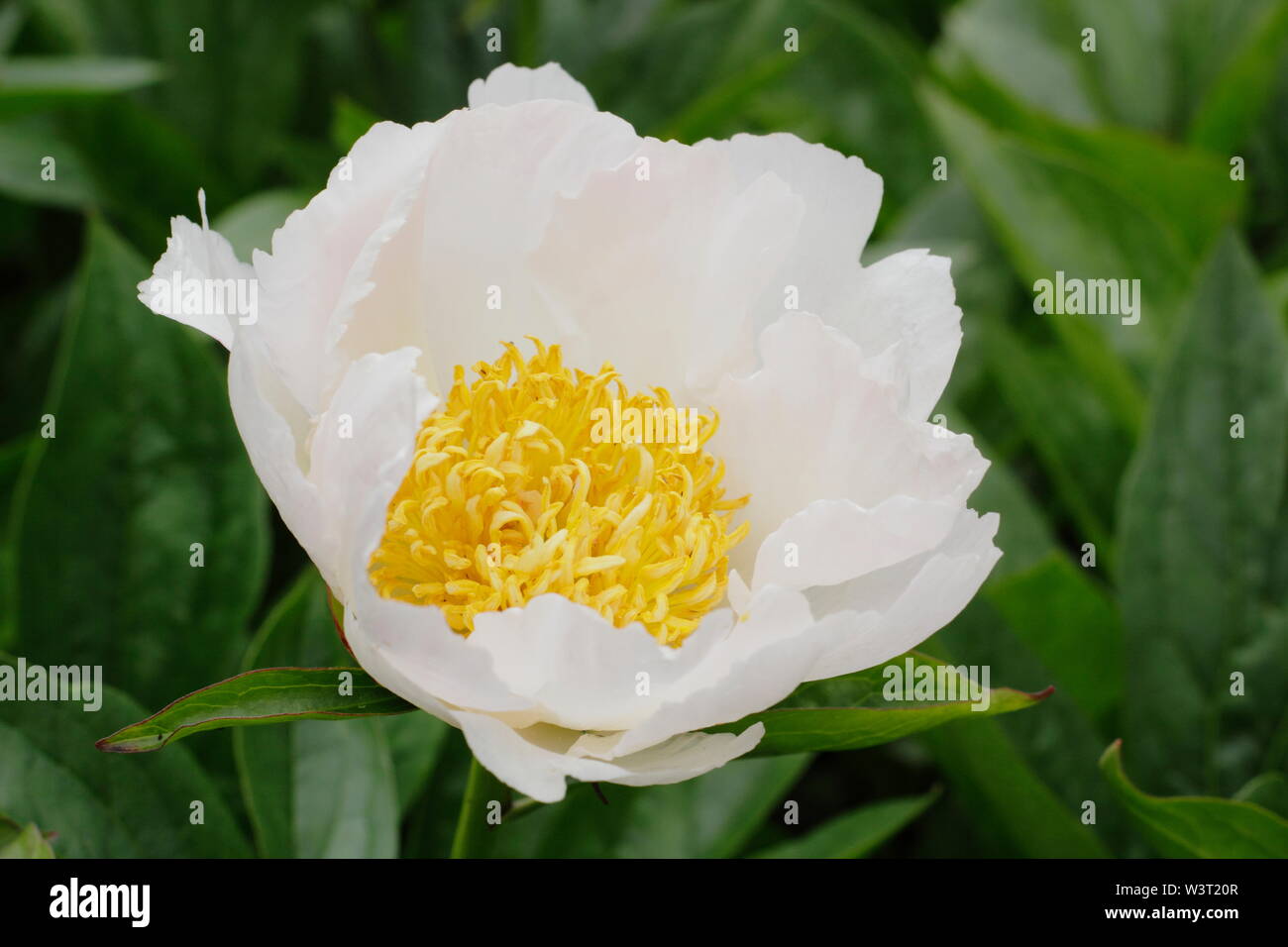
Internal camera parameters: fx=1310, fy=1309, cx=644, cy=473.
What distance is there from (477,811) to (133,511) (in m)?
0.54

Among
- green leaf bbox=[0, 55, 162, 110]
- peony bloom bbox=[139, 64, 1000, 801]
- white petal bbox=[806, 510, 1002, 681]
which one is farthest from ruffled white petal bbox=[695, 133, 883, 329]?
green leaf bbox=[0, 55, 162, 110]

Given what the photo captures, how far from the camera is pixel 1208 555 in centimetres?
122

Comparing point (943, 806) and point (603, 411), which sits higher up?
point (603, 411)

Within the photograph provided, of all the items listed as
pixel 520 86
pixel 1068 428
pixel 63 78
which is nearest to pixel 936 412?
pixel 1068 428

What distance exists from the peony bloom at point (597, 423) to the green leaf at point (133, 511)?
366 millimetres

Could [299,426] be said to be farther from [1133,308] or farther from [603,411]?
[1133,308]

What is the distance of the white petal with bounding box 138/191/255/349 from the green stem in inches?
11.1

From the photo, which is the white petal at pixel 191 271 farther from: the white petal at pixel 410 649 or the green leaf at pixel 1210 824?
the green leaf at pixel 1210 824

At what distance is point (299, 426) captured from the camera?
→ 80 cm

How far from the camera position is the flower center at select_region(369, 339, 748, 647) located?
0.79 meters

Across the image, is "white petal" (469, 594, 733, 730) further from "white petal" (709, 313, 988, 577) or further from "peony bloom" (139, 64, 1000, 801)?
"white petal" (709, 313, 988, 577)

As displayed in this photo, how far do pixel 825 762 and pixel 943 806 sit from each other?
0.54 feet
